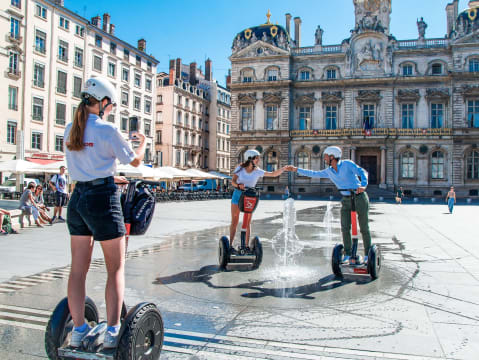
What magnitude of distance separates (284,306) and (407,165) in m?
43.1

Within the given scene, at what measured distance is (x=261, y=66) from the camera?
48125 millimetres

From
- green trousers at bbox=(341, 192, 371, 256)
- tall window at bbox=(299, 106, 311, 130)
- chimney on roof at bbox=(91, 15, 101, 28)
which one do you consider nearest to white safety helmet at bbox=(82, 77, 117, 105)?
green trousers at bbox=(341, 192, 371, 256)

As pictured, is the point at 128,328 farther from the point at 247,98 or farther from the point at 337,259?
the point at 247,98

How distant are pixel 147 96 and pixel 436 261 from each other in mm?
47154

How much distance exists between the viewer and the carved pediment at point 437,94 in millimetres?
43344

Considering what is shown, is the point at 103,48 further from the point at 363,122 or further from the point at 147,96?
the point at 363,122

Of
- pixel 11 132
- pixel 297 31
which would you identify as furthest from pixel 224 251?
pixel 297 31

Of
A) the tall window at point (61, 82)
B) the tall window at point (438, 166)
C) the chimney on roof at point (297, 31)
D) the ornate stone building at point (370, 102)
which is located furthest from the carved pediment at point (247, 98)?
the tall window at point (438, 166)

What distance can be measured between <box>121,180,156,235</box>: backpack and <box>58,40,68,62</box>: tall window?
130 feet

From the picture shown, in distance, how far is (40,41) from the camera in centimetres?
3600

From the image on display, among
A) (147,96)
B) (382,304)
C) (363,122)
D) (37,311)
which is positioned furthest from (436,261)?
(147,96)

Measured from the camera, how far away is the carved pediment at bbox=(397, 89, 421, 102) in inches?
1734

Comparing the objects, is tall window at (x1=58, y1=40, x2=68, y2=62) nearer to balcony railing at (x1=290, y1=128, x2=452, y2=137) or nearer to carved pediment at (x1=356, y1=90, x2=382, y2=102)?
balcony railing at (x1=290, y1=128, x2=452, y2=137)

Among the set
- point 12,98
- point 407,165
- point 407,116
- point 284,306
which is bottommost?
point 284,306
